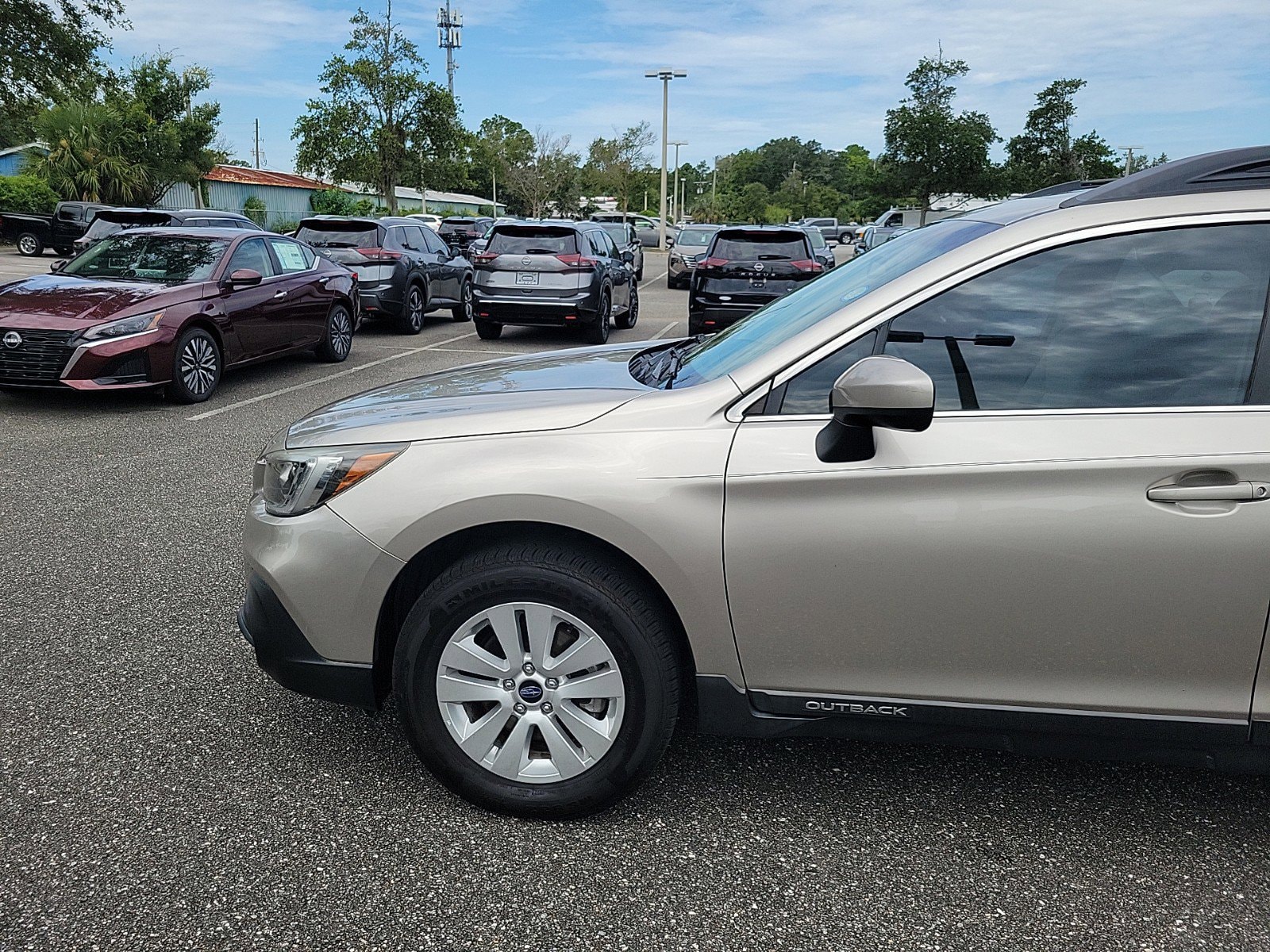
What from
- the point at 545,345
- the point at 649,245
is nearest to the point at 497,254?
the point at 545,345

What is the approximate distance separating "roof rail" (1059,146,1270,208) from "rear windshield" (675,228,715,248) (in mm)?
23515

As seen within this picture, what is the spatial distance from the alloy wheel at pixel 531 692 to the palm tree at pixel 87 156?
126 feet

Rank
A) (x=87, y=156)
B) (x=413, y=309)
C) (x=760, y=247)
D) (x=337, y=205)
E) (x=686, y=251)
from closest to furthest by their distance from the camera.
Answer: (x=760, y=247), (x=413, y=309), (x=686, y=251), (x=87, y=156), (x=337, y=205)

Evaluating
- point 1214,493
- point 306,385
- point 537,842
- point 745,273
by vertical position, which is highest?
point 745,273

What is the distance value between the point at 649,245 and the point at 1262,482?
50894 mm

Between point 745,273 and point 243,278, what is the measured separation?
20.4ft

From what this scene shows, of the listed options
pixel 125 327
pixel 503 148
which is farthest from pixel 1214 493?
pixel 503 148

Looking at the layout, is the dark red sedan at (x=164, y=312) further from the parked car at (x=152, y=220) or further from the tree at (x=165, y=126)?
the tree at (x=165, y=126)

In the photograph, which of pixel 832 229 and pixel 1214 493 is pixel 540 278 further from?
pixel 832 229

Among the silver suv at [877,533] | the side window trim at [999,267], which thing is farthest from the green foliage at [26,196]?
the side window trim at [999,267]

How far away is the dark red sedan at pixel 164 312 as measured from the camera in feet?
26.7

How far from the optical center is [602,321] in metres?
14.4

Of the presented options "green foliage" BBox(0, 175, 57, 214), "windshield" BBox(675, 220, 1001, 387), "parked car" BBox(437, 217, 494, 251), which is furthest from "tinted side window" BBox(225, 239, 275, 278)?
"green foliage" BBox(0, 175, 57, 214)

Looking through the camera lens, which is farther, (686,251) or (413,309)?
(686,251)
